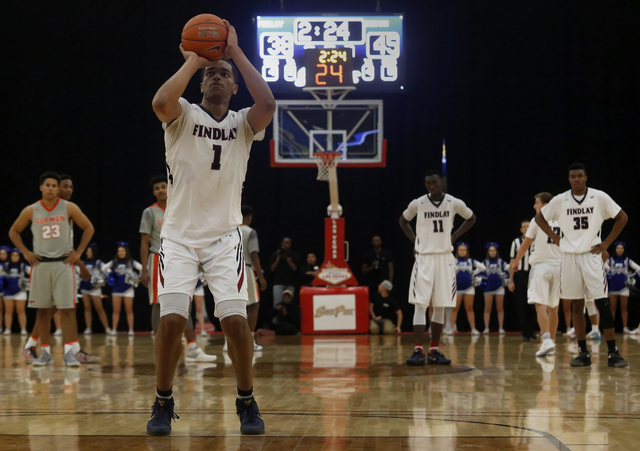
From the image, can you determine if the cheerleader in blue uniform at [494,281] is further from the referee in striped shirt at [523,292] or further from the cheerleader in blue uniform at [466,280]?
the referee in striped shirt at [523,292]

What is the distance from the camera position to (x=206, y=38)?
399cm

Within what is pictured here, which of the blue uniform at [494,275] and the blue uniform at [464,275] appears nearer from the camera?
the blue uniform at [464,275]

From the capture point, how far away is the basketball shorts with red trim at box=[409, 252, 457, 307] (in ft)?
25.8

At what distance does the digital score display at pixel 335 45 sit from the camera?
1244 cm

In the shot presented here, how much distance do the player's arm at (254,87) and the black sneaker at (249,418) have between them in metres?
1.43

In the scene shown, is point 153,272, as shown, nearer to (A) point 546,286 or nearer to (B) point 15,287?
(A) point 546,286

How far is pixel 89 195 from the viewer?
15.5 m

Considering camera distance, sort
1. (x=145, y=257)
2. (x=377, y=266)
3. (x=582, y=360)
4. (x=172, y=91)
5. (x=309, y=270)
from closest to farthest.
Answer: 1. (x=172, y=91)
2. (x=145, y=257)
3. (x=582, y=360)
4. (x=377, y=266)
5. (x=309, y=270)

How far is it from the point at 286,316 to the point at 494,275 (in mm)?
3644

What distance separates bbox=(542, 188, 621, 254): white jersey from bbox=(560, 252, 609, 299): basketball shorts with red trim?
10 cm

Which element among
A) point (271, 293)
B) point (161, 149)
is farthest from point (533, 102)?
point (161, 149)

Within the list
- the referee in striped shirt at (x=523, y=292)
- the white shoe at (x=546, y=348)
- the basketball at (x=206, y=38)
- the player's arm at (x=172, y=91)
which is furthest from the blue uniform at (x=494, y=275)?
the player's arm at (x=172, y=91)

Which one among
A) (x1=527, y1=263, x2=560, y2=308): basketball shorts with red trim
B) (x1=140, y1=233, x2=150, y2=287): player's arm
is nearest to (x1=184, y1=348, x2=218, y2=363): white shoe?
(x1=140, y1=233, x2=150, y2=287): player's arm

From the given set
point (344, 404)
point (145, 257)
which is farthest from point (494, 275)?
point (344, 404)
